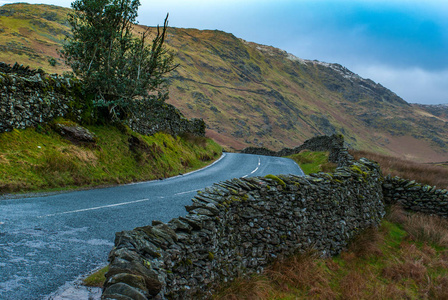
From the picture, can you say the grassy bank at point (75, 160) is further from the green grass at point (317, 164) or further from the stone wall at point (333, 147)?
the stone wall at point (333, 147)

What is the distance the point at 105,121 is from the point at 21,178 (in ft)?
21.5

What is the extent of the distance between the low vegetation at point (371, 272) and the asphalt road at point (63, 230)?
2.64 metres

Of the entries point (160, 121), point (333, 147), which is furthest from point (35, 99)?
point (333, 147)

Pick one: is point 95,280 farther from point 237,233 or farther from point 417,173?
point 417,173

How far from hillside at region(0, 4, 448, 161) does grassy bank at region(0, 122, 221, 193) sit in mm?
39712

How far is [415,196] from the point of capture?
13.2 m

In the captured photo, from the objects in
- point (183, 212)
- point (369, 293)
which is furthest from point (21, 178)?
point (369, 293)

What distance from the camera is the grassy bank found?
395 inches

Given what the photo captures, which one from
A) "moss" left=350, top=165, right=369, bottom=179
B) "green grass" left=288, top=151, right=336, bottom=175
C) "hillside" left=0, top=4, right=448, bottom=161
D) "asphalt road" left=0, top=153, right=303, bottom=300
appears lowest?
"asphalt road" left=0, top=153, right=303, bottom=300

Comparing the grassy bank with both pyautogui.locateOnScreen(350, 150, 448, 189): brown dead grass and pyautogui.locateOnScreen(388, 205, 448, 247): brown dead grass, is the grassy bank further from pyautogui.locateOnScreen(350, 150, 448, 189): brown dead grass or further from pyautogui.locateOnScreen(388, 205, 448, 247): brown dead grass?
pyautogui.locateOnScreen(350, 150, 448, 189): brown dead grass

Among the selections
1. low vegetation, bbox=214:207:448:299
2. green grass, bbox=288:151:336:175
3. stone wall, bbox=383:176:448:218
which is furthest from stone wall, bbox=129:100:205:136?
stone wall, bbox=383:176:448:218

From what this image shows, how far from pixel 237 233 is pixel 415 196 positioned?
35.3ft

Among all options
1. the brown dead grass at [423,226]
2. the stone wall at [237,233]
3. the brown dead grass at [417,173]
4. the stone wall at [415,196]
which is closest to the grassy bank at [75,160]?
the stone wall at [237,233]

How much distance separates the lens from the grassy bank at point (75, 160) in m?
10.0
